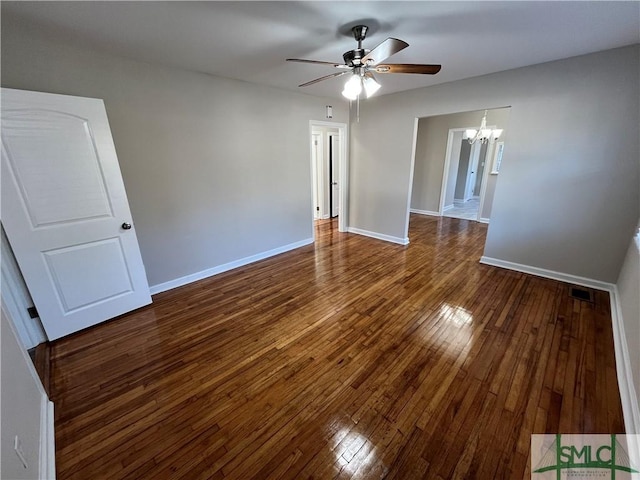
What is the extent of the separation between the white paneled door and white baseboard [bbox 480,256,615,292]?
14.7 feet

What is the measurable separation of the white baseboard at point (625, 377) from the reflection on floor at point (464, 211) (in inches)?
163

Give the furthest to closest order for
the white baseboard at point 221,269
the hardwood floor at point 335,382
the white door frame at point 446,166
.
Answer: the white door frame at point 446,166
the white baseboard at point 221,269
the hardwood floor at point 335,382

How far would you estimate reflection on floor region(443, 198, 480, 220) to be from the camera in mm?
6410

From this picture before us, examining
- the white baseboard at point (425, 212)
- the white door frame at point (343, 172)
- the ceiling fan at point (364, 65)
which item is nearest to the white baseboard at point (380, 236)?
the white door frame at point (343, 172)

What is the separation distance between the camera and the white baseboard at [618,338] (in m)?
1.47

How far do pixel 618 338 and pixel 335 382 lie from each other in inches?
93.8

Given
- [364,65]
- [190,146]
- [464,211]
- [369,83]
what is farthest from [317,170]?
[464,211]

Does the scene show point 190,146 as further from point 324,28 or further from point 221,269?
point 324,28

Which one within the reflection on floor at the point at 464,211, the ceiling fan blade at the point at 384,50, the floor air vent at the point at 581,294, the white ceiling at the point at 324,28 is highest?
the white ceiling at the point at 324,28

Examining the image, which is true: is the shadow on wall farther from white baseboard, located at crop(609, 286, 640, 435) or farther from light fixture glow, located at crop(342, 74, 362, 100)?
light fixture glow, located at crop(342, 74, 362, 100)

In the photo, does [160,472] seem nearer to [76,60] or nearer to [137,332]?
[137,332]

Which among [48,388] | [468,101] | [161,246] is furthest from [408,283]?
[48,388]

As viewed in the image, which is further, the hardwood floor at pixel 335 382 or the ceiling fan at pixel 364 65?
the ceiling fan at pixel 364 65

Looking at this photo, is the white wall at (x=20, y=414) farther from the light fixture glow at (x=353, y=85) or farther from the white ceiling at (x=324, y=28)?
the light fixture glow at (x=353, y=85)
